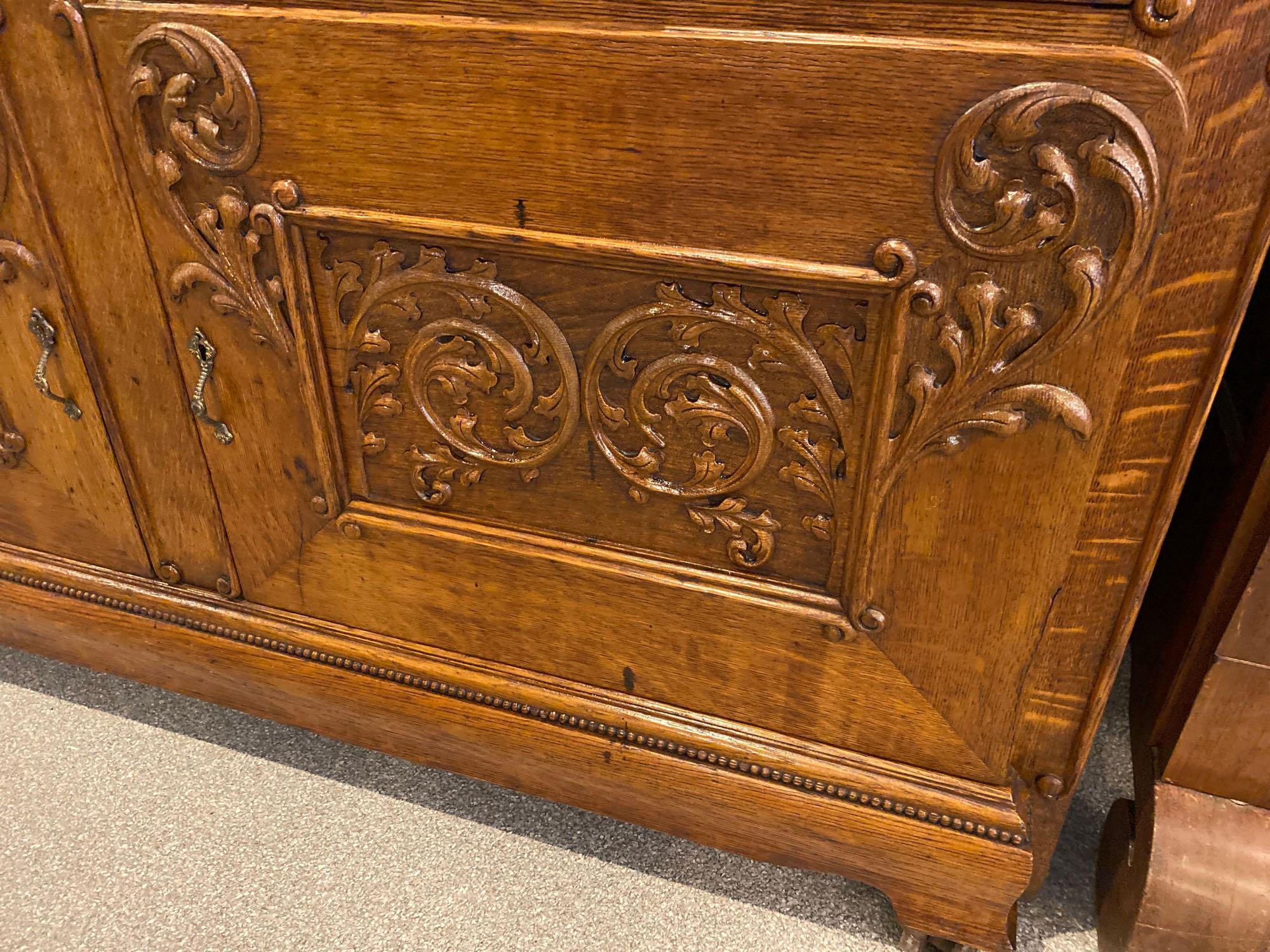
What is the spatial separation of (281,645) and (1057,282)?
0.75m

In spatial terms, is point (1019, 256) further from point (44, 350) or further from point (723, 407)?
point (44, 350)

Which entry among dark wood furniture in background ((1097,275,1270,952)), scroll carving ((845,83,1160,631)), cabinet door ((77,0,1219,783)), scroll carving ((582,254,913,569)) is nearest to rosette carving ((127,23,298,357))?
cabinet door ((77,0,1219,783))

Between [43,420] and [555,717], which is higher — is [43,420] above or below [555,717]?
above

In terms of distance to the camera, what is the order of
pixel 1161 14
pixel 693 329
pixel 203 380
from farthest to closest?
pixel 203 380, pixel 693 329, pixel 1161 14

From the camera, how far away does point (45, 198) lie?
2.38 ft

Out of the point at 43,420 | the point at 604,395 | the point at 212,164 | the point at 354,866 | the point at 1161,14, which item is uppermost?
the point at 1161,14

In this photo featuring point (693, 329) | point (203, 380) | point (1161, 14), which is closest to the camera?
point (1161, 14)

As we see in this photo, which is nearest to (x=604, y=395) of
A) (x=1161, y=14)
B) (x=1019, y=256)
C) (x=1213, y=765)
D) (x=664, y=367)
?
(x=664, y=367)

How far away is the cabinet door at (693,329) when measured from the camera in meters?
0.51

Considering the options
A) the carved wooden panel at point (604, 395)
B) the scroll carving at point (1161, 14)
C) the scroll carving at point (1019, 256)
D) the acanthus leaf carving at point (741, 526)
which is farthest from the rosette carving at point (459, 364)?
the scroll carving at point (1161, 14)

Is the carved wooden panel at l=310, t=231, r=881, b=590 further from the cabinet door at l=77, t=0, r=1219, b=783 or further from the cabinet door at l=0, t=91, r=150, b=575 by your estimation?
the cabinet door at l=0, t=91, r=150, b=575

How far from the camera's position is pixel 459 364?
68 centimetres

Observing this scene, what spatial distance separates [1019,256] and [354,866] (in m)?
0.79

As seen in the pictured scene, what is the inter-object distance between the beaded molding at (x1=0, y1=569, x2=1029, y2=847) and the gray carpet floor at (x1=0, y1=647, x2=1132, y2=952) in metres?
0.17
